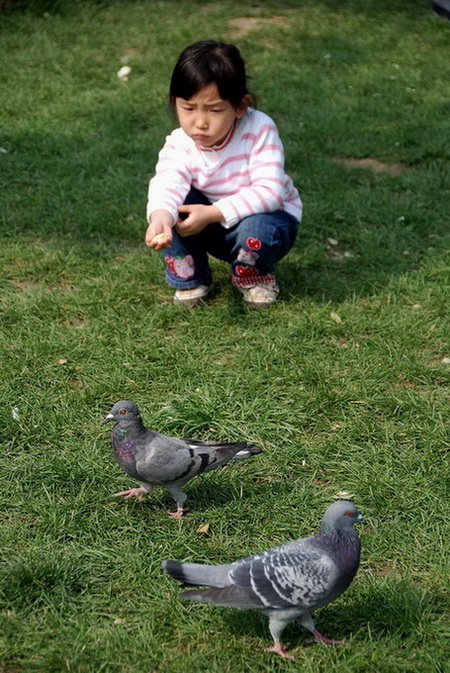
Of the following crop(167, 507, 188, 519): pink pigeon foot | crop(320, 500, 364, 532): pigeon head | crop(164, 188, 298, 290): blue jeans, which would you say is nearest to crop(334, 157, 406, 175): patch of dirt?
crop(164, 188, 298, 290): blue jeans

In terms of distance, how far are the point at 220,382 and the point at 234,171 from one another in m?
1.21

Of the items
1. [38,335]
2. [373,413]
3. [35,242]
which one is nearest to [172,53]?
[35,242]

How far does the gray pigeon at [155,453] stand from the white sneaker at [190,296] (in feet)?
5.49

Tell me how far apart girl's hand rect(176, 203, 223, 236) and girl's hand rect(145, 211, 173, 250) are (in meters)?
0.12

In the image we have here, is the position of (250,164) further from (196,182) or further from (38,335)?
(38,335)

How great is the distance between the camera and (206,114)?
13.8ft

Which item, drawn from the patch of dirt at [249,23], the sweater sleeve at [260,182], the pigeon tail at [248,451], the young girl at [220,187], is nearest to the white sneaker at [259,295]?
the young girl at [220,187]

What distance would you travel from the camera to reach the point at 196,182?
4578mm

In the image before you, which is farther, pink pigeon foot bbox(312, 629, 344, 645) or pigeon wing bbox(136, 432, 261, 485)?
pigeon wing bbox(136, 432, 261, 485)

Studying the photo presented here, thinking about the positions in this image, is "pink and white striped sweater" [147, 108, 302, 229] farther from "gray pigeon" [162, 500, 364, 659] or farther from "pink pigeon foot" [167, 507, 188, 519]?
"gray pigeon" [162, 500, 364, 659]

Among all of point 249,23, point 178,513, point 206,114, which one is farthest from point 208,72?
point 249,23

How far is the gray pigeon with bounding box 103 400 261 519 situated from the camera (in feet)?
9.77

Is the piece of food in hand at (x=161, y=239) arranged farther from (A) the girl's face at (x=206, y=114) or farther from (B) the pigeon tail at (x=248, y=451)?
(B) the pigeon tail at (x=248, y=451)

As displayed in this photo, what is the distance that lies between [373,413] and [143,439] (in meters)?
1.25
